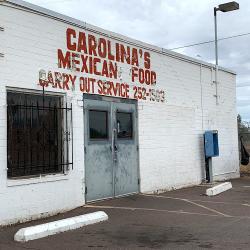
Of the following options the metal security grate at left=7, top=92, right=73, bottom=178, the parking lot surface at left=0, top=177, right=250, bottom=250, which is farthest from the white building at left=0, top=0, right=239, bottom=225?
the parking lot surface at left=0, top=177, right=250, bottom=250

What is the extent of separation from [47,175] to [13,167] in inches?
34.5

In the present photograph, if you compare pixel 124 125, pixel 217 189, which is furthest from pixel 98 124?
pixel 217 189

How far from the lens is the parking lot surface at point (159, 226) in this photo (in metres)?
7.35

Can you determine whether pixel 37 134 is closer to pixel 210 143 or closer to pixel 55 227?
pixel 55 227

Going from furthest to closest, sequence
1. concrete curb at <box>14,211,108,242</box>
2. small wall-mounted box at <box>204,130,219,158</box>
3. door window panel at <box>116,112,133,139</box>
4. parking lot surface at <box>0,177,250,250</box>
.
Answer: small wall-mounted box at <box>204,130,219,158</box>, door window panel at <box>116,112,133,139</box>, concrete curb at <box>14,211,108,242</box>, parking lot surface at <box>0,177,250,250</box>

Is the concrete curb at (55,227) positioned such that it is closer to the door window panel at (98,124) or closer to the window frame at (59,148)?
the window frame at (59,148)

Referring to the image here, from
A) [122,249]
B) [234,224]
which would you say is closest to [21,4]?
[122,249]

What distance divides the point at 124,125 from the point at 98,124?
1.05m

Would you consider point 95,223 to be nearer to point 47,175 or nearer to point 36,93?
point 47,175

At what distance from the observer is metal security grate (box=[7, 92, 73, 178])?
9.43 meters

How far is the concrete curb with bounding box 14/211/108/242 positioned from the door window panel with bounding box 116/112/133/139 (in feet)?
10.8

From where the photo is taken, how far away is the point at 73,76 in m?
10.8

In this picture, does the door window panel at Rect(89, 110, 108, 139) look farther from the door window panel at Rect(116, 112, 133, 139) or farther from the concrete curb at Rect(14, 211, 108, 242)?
the concrete curb at Rect(14, 211, 108, 242)

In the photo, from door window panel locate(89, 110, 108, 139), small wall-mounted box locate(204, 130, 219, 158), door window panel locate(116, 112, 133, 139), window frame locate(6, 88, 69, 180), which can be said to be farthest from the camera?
small wall-mounted box locate(204, 130, 219, 158)
